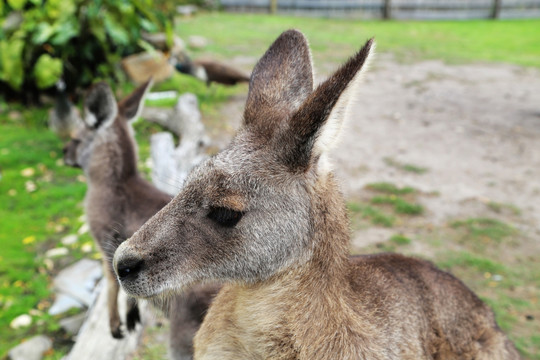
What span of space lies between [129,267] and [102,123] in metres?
2.67

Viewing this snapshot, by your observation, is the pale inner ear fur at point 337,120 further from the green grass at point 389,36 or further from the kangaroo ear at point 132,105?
the green grass at point 389,36

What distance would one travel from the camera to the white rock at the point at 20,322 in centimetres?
413

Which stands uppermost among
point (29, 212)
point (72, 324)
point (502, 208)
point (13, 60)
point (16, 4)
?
point (16, 4)

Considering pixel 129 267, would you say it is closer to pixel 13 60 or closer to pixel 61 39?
pixel 61 39

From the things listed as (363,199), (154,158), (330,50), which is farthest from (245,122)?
(330,50)

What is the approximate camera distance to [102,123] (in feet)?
14.2

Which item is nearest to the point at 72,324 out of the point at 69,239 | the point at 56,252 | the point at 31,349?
the point at 31,349

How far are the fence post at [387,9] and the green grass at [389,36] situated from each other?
801 millimetres

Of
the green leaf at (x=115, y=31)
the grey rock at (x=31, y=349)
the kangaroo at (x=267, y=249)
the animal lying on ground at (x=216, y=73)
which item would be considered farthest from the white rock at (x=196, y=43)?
the kangaroo at (x=267, y=249)

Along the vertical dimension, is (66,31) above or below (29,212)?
above

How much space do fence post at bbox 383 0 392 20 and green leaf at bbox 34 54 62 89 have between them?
15.9 meters

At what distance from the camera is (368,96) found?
1041cm

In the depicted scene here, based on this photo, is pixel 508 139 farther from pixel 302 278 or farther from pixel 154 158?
pixel 302 278

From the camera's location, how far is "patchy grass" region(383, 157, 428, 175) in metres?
6.86
